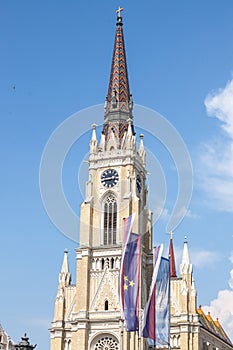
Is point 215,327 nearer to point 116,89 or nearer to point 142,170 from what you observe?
point 142,170

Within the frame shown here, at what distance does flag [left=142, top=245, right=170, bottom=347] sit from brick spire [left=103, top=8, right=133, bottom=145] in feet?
106

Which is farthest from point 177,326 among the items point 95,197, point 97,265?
point 95,197

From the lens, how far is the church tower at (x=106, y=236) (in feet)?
277

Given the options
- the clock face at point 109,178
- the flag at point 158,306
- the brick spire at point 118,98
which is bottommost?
the flag at point 158,306

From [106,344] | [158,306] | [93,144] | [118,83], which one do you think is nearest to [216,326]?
[106,344]

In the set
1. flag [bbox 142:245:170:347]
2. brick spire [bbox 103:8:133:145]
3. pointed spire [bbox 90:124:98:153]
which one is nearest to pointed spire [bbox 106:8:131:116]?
brick spire [bbox 103:8:133:145]

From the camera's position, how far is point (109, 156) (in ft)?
308

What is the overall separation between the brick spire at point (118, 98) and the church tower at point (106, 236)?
0.14m

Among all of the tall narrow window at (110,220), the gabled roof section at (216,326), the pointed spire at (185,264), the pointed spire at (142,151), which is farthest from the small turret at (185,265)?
the gabled roof section at (216,326)

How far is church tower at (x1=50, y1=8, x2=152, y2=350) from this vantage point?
8456cm

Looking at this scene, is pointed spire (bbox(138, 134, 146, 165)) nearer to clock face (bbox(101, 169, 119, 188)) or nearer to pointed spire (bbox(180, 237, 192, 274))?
clock face (bbox(101, 169, 119, 188))

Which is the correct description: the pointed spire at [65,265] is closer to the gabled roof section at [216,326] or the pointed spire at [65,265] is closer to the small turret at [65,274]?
the small turret at [65,274]

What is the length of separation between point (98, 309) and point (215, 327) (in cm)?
3265

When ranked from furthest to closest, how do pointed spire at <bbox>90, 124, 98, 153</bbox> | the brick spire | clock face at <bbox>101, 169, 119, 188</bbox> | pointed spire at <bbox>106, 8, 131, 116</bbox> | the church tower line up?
1. pointed spire at <bbox>106, 8, 131, 116</bbox>
2. the brick spire
3. pointed spire at <bbox>90, 124, 98, 153</bbox>
4. clock face at <bbox>101, 169, 119, 188</bbox>
5. the church tower
